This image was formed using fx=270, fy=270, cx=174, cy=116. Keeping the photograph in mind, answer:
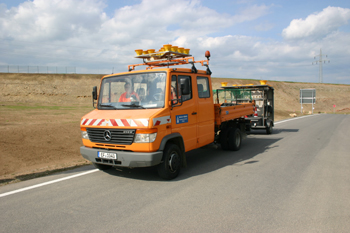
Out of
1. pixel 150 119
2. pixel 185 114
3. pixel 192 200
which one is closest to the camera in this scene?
pixel 192 200

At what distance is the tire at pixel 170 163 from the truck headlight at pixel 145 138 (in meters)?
0.54

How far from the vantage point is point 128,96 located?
592 centimetres

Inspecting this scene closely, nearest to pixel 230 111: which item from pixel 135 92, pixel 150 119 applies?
pixel 135 92

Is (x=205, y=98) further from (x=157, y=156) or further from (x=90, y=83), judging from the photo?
(x=90, y=83)

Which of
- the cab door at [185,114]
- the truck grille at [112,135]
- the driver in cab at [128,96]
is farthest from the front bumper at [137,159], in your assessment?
the driver in cab at [128,96]

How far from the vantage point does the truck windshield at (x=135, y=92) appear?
5.66 metres

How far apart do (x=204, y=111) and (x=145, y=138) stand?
2302 mm

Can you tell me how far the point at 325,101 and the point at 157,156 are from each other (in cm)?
7834

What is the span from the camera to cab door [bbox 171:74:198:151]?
5.84 metres

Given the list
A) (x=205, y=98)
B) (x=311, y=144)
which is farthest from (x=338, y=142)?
(x=205, y=98)

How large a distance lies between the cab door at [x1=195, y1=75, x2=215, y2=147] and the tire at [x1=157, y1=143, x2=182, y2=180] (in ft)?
3.62

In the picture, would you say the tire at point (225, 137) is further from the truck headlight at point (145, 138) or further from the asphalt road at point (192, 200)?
the truck headlight at point (145, 138)

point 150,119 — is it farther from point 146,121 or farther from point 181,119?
point 181,119

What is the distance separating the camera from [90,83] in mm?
57438
